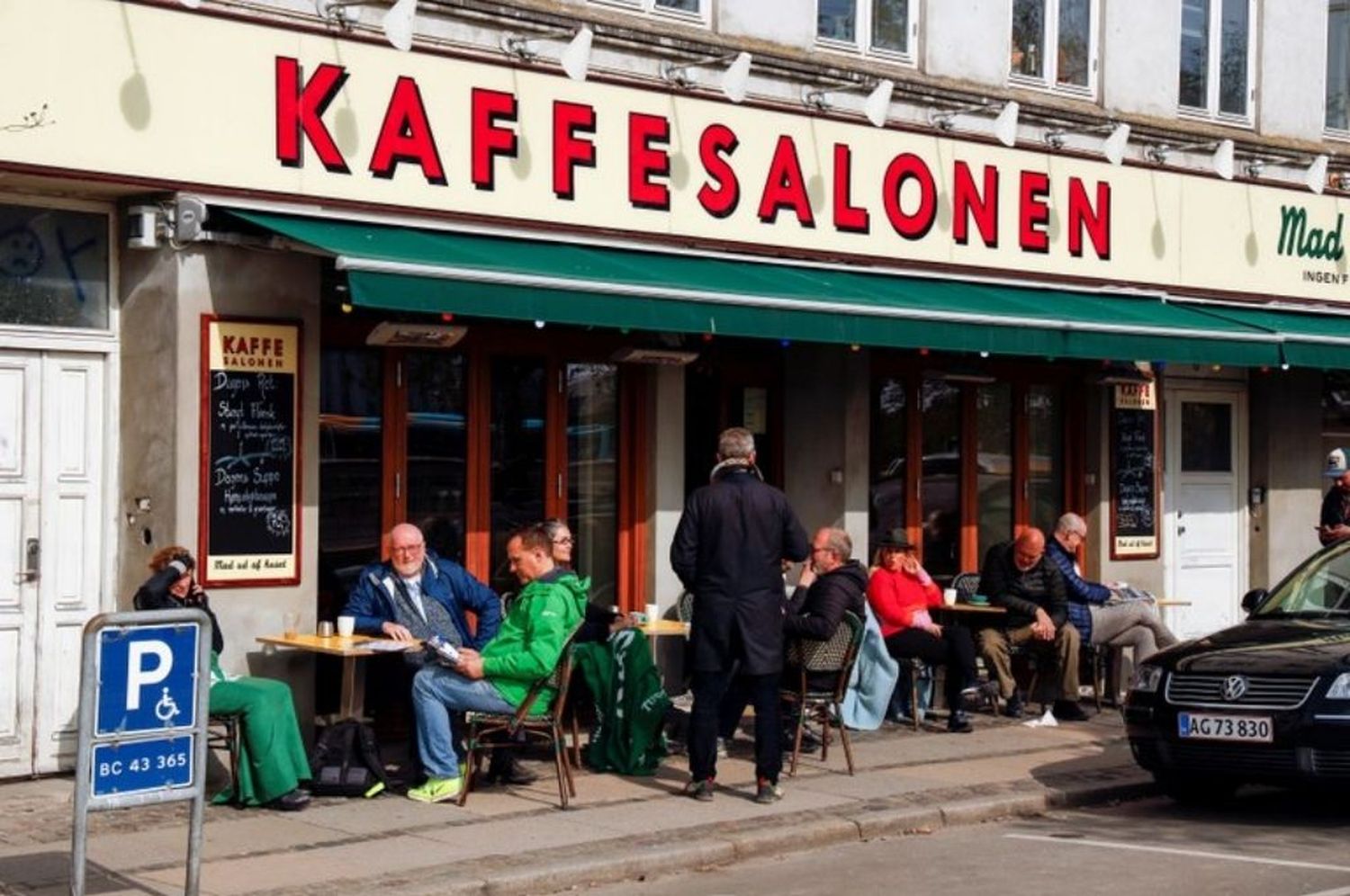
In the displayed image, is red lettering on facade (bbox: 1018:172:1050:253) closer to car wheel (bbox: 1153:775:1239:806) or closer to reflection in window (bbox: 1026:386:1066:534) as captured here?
reflection in window (bbox: 1026:386:1066:534)

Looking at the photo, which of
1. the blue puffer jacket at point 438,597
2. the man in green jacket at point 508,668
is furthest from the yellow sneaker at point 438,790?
the blue puffer jacket at point 438,597

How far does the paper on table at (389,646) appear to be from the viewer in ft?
39.1

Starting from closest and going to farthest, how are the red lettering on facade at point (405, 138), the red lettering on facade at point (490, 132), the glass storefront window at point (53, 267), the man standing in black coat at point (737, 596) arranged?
the man standing in black coat at point (737, 596) < the glass storefront window at point (53, 267) < the red lettering on facade at point (405, 138) < the red lettering on facade at point (490, 132)

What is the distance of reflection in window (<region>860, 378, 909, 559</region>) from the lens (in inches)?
677

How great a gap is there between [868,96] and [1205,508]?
19.0ft

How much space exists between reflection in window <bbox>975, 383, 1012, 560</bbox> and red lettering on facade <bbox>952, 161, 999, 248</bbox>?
4.76 feet

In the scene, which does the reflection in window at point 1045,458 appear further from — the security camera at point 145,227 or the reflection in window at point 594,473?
the security camera at point 145,227

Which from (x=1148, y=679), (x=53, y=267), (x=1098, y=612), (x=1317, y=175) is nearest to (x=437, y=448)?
(x=53, y=267)

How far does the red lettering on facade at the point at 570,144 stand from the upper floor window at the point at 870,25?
2591mm

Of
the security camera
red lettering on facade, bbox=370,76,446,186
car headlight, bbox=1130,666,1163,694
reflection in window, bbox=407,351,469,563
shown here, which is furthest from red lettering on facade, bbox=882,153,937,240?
the security camera

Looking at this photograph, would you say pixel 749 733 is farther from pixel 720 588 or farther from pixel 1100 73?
pixel 1100 73

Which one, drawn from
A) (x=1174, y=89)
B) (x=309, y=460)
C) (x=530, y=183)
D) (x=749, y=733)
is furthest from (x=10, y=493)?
(x=1174, y=89)

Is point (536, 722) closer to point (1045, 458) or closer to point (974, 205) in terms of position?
point (974, 205)

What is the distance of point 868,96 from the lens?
16.3 meters
